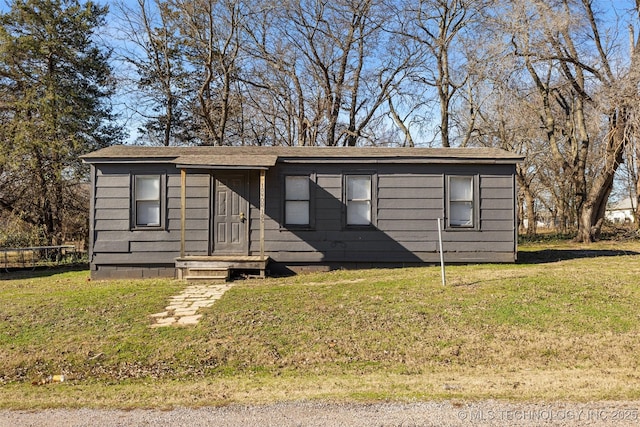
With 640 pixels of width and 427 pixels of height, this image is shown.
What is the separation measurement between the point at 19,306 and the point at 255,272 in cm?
434

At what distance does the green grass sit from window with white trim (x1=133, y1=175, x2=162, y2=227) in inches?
102

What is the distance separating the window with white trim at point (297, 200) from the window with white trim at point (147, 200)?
2885 mm

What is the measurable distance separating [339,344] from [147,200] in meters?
6.97

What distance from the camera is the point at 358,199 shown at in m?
11.1

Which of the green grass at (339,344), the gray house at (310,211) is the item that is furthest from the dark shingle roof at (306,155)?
the green grass at (339,344)

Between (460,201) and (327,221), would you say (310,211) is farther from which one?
(460,201)

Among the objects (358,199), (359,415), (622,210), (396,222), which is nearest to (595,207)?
(396,222)

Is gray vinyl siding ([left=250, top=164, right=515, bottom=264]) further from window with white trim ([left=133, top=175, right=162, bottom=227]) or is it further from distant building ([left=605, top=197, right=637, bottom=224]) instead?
distant building ([left=605, top=197, right=637, bottom=224])

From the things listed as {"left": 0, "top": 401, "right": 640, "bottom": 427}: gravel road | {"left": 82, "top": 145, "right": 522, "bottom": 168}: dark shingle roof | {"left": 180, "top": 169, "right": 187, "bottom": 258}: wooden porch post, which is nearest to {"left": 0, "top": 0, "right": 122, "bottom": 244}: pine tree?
{"left": 82, "top": 145, "right": 522, "bottom": 168}: dark shingle roof

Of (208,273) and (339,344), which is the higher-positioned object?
(208,273)

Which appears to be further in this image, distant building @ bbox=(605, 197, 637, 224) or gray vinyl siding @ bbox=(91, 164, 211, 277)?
distant building @ bbox=(605, 197, 637, 224)

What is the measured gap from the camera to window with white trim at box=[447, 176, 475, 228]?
440 inches

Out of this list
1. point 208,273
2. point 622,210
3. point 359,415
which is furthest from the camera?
point 622,210

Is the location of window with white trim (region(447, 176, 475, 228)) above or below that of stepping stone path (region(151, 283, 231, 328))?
above
